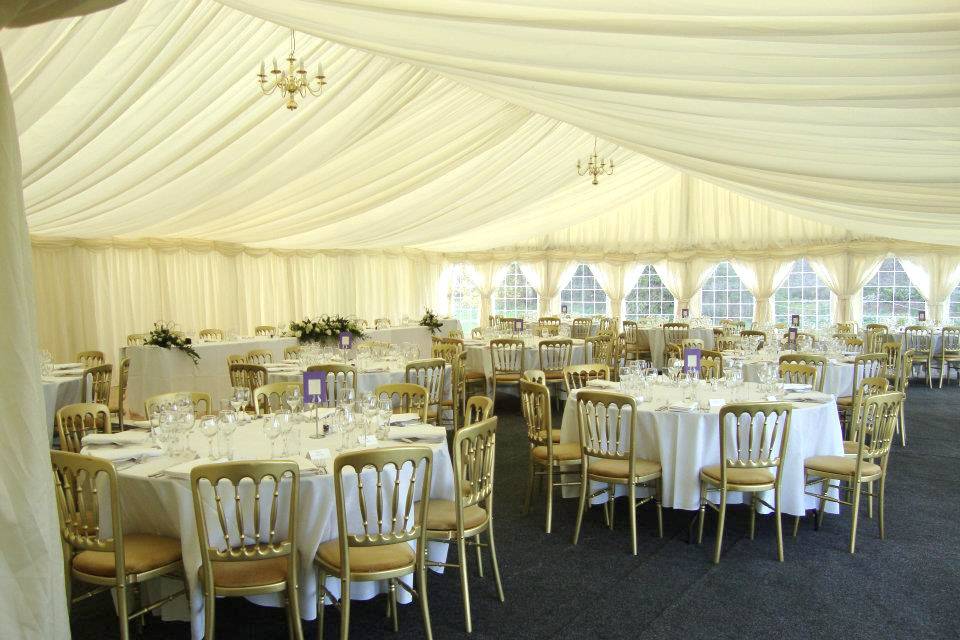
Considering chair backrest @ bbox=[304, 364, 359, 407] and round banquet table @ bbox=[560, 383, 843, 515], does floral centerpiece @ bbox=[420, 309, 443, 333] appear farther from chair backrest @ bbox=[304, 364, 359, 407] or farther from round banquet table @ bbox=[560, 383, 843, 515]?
round banquet table @ bbox=[560, 383, 843, 515]

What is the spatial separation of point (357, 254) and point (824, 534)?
13.2 m

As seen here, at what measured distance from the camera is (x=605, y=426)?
194 inches

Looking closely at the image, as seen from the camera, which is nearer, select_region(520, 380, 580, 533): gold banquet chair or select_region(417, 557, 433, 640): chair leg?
select_region(417, 557, 433, 640): chair leg

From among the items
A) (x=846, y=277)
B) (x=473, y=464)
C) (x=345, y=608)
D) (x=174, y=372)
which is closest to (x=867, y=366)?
(x=473, y=464)

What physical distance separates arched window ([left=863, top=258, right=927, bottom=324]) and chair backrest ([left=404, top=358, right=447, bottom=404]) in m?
11.3

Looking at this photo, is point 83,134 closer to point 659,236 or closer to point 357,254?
point 357,254

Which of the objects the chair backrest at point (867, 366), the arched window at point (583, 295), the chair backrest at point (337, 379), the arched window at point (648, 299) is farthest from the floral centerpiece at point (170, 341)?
the arched window at point (648, 299)

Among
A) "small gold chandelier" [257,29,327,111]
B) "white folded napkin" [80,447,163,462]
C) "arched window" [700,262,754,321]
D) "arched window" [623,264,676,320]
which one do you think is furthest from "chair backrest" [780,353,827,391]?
"arched window" [623,264,676,320]

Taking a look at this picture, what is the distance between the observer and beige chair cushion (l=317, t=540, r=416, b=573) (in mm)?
3311

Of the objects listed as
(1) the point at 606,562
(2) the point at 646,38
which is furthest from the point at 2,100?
(1) the point at 606,562

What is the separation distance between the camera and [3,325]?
5.26ft

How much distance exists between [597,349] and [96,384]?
6.76 m

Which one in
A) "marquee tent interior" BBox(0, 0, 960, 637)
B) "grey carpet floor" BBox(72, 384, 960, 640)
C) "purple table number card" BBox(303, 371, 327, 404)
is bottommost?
"grey carpet floor" BBox(72, 384, 960, 640)

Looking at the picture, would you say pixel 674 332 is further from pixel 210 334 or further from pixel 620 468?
pixel 620 468
